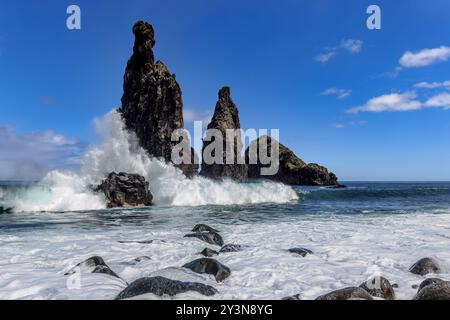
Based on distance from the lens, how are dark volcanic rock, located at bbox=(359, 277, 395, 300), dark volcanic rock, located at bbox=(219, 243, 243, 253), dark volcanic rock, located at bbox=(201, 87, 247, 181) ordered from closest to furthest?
1. dark volcanic rock, located at bbox=(359, 277, 395, 300)
2. dark volcanic rock, located at bbox=(219, 243, 243, 253)
3. dark volcanic rock, located at bbox=(201, 87, 247, 181)

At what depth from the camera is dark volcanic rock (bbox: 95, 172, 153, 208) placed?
26062mm

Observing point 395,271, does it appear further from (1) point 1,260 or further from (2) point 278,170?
(2) point 278,170

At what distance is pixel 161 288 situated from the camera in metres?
5.85

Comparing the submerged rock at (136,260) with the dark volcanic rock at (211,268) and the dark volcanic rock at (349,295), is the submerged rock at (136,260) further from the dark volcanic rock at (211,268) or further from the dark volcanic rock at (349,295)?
the dark volcanic rock at (349,295)

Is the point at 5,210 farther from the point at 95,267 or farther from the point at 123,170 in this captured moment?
the point at 95,267

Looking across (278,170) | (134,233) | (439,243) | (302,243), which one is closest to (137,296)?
(302,243)

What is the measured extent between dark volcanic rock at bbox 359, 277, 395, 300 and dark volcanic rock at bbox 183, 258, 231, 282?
2667 mm

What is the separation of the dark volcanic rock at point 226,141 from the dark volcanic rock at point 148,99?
34785 mm

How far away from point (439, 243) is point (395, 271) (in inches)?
178

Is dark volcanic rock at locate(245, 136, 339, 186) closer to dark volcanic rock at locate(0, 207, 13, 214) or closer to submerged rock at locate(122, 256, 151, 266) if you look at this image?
dark volcanic rock at locate(0, 207, 13, 214)

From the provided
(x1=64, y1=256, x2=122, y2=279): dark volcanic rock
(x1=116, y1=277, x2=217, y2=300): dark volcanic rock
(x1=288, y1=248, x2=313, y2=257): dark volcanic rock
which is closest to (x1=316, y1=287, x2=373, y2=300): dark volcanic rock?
(x1=116, y1=277, x2=217, y2=300): dark volcanic rock

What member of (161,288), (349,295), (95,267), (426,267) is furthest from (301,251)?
(95,267)

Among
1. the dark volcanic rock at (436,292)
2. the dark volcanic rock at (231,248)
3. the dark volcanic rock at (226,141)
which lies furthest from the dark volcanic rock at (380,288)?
the dark volcanic rock at (226,141)

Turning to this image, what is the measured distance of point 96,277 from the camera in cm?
712
